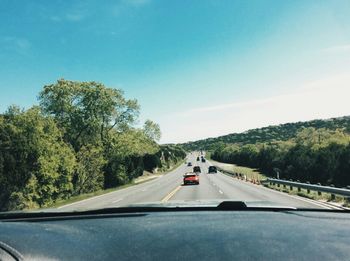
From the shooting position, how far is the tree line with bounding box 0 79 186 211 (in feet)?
164

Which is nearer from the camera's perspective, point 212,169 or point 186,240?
point 186,240

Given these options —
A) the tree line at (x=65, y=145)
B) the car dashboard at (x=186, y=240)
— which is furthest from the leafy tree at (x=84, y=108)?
the car dashboard at (x=186, y=240)

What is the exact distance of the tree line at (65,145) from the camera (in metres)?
49.9

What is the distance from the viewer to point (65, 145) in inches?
2302

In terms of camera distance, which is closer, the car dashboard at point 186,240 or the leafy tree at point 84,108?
the car dashboard at point 186,240

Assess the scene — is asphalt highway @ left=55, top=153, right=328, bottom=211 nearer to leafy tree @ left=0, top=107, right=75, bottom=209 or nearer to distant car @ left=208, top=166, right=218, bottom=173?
leafy tree @ left=0, top=107, right=75, bottom=209

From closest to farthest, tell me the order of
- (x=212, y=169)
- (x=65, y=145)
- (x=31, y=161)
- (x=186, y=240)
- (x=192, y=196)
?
(x=186, y=240)
(x=192, y=196)
(x=31, y=161)
(x=65, y=145)
(x=212, y=169)

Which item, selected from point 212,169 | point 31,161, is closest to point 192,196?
point 31,161

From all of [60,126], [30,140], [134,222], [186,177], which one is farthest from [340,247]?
[60,126]

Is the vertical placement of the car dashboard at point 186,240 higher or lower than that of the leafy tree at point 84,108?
lower

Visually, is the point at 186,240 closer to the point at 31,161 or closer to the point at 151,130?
the point at 31,161

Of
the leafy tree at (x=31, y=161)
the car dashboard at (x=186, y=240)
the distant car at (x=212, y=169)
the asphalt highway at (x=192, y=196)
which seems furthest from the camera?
the distant car at (x=212, y=169)

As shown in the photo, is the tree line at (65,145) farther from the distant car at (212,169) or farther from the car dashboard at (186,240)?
the car dashboard at (186,240)

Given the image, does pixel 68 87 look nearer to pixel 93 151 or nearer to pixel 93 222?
pixel 93 151
